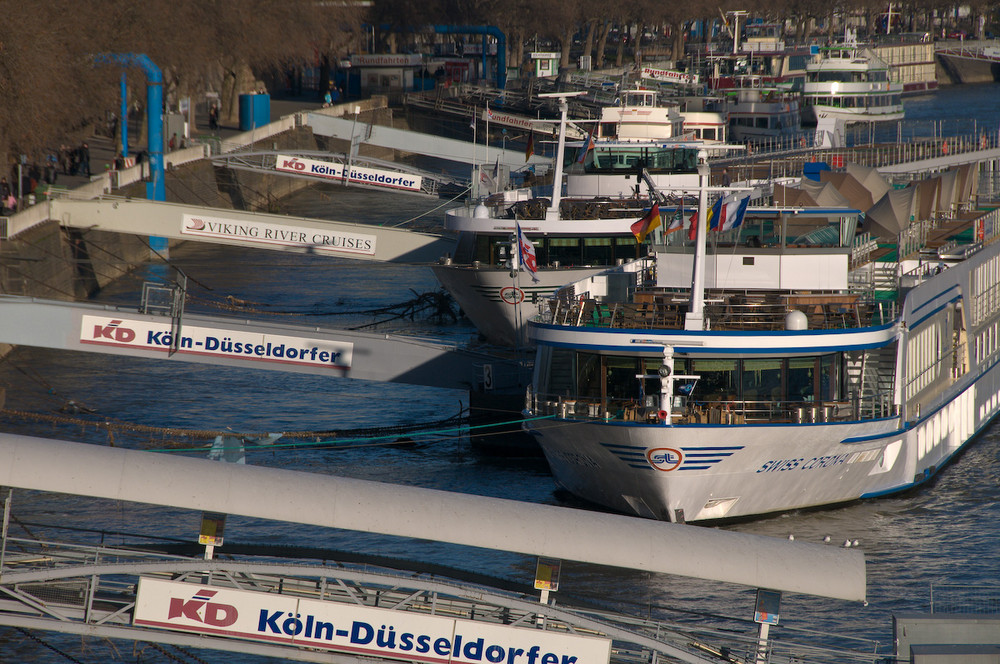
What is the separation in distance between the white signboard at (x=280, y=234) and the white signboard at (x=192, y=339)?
32.7 ft

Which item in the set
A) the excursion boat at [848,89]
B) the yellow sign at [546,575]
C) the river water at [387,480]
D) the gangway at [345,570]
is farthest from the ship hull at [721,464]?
the excursion boat at [848,89]

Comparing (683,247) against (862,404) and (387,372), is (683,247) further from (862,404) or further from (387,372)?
(387,372)

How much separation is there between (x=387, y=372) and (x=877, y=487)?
408 inches

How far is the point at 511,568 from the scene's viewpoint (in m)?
23.1

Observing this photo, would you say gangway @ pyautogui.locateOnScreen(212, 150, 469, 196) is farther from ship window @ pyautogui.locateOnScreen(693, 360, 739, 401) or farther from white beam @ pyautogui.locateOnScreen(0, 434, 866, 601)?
white beam @ pyautogui.locateOnScreen(0, 434, 866, 601)

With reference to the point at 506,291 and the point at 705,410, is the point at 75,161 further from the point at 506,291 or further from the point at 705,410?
the point at 705,410

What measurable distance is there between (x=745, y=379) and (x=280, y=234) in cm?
1913

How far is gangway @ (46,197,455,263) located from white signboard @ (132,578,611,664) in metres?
24.3

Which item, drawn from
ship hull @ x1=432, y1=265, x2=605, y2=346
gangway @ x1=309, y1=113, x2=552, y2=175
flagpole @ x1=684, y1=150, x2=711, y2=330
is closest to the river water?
ship hull @ x1=432, y1=265, x2=605, y2=346

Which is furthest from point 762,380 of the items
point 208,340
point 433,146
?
point 433,146

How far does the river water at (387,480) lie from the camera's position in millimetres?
21875

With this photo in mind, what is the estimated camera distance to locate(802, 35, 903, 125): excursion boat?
4050 inches

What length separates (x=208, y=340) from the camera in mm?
29922

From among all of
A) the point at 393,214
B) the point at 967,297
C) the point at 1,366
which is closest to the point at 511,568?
the point at 967,297
